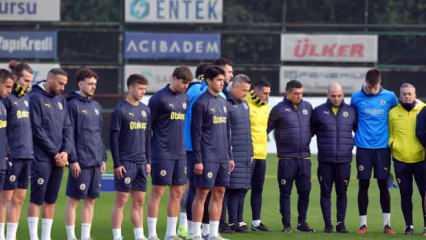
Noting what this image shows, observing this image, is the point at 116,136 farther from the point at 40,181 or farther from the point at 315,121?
the point at 315,121

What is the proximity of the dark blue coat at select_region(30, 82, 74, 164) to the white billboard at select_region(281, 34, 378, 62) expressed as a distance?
1879cm

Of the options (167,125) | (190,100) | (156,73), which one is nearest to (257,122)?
(190,100)

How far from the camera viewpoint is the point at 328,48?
33406mm

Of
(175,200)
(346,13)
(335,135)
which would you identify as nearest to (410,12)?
(346,13)

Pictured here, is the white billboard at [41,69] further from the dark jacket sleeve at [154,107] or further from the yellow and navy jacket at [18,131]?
the yellow and navy jacket at [18,131]

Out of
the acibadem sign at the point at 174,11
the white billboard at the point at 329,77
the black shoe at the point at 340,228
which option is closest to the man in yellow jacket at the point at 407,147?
the black shoe at the point at 340,228

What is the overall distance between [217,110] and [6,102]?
2.59 metres

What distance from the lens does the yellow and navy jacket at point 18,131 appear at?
14070 mm

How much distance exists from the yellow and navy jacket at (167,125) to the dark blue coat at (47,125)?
4.12 feet

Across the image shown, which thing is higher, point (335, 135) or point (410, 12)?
point (410, 12)

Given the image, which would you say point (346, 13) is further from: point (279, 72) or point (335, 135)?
point (335, 135)

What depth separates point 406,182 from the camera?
16719 millimetres

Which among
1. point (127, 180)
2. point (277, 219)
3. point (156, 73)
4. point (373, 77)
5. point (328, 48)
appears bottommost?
point (277, 219)

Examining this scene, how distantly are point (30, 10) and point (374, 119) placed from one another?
58.6ft
